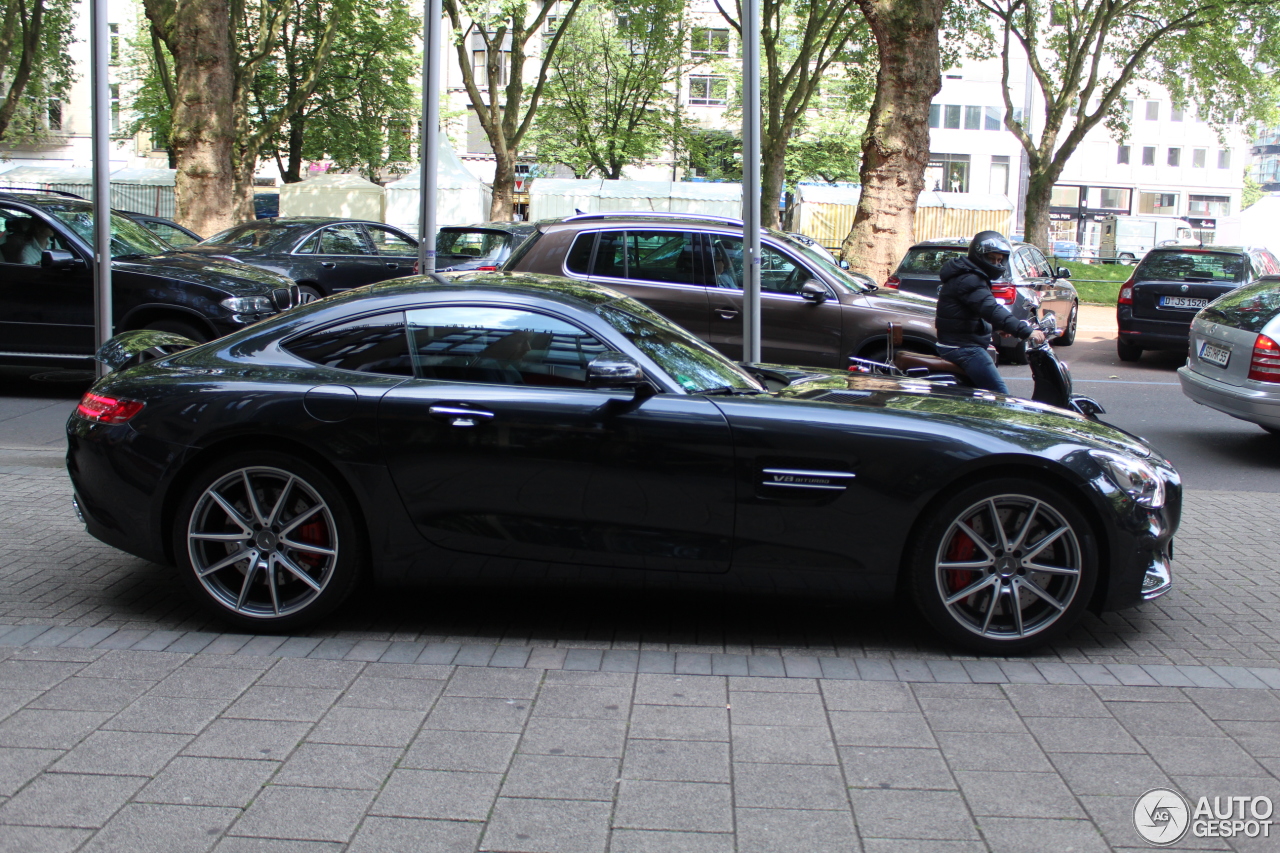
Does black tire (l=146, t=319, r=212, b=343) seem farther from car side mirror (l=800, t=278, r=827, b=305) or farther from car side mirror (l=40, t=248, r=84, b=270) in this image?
car side mirror (l=800, t=278, r=827, b=305)

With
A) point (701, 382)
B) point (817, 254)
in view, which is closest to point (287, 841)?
point (701, 382)

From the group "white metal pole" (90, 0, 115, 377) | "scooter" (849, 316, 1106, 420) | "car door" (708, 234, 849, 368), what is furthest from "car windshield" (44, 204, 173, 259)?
"scooter" (849, 316, 1106, 420)

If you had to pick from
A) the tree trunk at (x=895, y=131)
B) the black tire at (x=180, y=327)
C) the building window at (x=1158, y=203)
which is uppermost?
the building window at (x=1158, y=203)

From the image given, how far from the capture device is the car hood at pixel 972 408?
441 centimetres

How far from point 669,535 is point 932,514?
97 centimetres

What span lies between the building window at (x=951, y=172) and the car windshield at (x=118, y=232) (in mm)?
61559

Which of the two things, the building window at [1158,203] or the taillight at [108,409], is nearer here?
the taillight at [108,409]

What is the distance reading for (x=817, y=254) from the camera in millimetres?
11688

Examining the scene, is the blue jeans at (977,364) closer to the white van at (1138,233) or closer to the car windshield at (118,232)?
the car windshield at (118,232)

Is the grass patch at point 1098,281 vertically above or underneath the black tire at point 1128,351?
above

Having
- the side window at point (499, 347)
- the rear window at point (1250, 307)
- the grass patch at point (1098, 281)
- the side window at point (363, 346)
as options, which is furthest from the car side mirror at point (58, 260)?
the grass patch at point (1098, 281)

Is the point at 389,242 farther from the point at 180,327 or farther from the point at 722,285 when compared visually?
the point at 722,285

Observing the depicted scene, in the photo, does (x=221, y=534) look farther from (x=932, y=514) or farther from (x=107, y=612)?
(x=932, y=514)

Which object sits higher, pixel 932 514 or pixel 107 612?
pixel 932 514
